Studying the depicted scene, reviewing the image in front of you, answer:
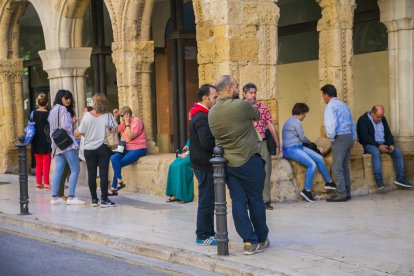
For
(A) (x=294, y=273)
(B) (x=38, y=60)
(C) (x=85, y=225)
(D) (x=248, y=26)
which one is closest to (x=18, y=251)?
(C) (x=85, y=225)

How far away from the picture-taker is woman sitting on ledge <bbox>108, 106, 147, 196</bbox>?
44.2 ft

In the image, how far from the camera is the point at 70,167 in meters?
12.6

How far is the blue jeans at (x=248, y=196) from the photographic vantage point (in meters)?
8.27

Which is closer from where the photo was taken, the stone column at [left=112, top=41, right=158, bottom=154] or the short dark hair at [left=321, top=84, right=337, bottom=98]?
the short dark hair at [left=321, top=84, right=337, bottom=98]

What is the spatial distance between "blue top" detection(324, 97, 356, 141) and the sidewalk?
1.01m

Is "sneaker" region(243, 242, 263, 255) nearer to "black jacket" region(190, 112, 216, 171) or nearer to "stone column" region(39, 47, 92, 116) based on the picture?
"black jacket" region(190, 112, 216, 171)

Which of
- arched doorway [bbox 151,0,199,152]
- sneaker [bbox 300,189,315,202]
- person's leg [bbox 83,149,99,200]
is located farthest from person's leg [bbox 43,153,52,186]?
sneaker [bbox 300,189,315,202]

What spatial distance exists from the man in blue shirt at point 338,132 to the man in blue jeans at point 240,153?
3858 mm

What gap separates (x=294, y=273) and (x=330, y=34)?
634 centimetres

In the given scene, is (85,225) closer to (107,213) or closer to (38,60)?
(107,213)

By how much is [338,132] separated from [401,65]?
2.34 m

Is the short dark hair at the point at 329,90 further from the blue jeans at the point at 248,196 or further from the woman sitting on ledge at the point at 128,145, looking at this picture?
the blue jeans at the point at 248,196

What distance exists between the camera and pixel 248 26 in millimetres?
11883

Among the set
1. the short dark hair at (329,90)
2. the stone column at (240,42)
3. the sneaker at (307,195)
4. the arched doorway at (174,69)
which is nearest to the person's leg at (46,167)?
the arched doorway at (174,69)
